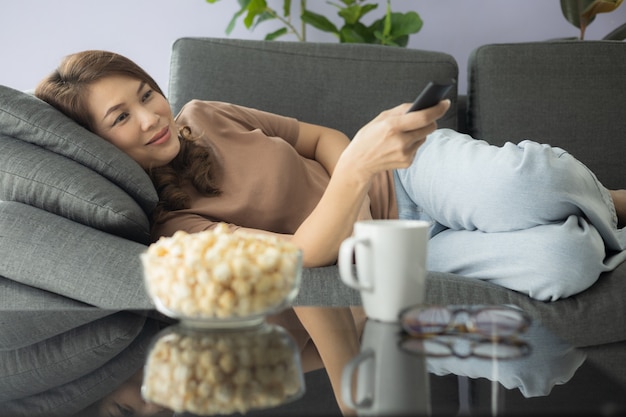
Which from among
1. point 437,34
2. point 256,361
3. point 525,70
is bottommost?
point 437,34

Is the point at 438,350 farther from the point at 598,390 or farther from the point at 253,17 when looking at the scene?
the point at 253,17

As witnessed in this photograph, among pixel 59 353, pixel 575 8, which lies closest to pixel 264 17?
pixel 575 8

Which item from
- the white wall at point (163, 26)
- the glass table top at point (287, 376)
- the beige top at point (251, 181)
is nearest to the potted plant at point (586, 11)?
the white wall at point (163, 26)

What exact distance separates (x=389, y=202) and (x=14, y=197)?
2.67 ft

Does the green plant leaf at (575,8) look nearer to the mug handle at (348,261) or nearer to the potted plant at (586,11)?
the potted plant at (586,11)

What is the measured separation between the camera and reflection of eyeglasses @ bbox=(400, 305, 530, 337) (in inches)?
29.3

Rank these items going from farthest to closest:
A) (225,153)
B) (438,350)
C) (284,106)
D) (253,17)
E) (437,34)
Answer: (437,34), (253,17), (284,106), (225,153), (438,350)

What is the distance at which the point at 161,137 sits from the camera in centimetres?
155

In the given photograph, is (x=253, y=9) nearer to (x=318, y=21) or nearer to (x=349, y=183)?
(x=318, y=21)

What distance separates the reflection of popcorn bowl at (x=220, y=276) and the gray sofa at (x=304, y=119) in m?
0.52

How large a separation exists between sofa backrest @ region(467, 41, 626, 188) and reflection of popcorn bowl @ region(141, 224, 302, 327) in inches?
53.7

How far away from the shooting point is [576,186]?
139 centimetres

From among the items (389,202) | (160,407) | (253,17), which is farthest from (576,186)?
(253,17)

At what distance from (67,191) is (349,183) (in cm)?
53
